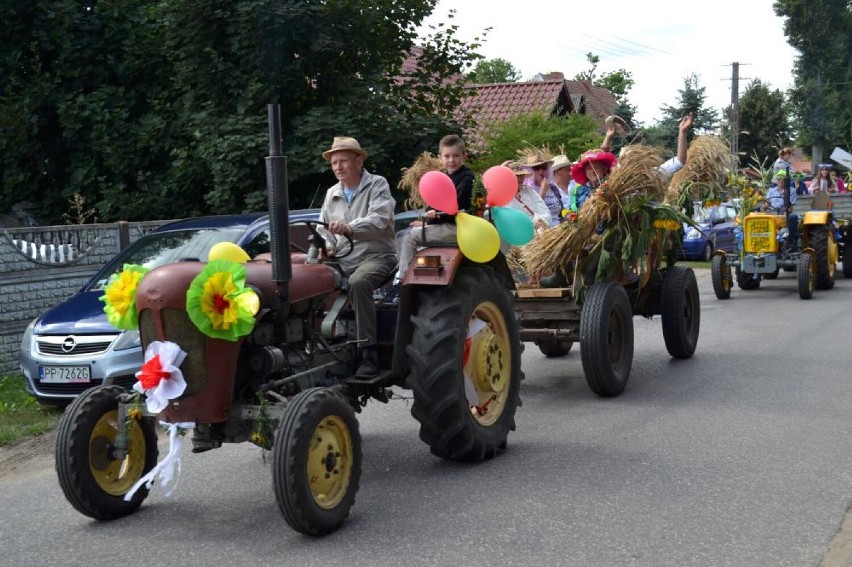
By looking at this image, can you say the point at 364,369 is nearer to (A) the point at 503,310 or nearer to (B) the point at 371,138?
(A) the point at 503,310

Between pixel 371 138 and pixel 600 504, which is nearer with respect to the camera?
pixel 600 504

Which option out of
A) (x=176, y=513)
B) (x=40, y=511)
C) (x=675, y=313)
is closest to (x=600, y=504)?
(x=176, y=513)

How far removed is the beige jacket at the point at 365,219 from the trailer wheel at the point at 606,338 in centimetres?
223

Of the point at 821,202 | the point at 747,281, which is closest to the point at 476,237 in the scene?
the point at 747,281

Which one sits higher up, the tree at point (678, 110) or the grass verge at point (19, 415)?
the tree at point (678, 110)

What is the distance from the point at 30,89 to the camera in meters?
15.6

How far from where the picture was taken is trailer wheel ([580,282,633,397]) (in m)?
8.30

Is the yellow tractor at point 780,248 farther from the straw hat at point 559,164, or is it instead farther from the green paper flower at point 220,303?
the green paper flower at point 220,303

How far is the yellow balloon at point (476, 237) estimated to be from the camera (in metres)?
6.43

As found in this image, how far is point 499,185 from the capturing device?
6.92 metres

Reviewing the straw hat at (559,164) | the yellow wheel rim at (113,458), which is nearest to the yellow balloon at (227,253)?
the yellow wheel rim at (113,458)

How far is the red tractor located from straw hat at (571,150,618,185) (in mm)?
2979

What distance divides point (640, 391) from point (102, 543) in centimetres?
504

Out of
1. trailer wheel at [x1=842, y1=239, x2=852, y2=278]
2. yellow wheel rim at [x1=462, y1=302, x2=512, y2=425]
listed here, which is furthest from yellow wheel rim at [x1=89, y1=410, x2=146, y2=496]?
trailer wheel at [x1=842, y1=239, x2=852, y2=278]
